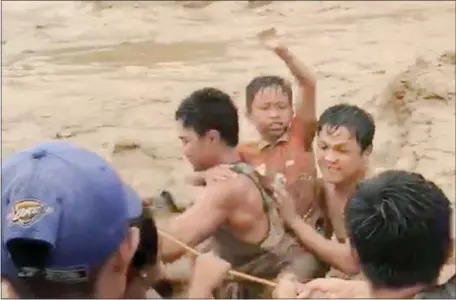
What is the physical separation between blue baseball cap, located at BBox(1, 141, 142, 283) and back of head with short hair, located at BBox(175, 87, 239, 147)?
58.7 inches

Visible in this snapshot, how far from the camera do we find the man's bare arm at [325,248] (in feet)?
9.99

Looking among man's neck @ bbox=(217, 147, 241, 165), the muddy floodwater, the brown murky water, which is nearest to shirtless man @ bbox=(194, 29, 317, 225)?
man's neck @ bbox=(217, 147, 241, 165)

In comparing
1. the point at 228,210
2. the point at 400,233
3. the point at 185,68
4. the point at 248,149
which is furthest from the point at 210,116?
the point at 185,68

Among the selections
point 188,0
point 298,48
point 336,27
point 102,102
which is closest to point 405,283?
point 102,102

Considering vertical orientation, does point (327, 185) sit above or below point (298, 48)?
above

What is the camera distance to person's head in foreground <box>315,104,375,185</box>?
128 inches

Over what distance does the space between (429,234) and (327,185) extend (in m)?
1.62

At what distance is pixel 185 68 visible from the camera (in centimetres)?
736

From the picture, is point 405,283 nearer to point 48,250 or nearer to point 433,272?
point 433,272

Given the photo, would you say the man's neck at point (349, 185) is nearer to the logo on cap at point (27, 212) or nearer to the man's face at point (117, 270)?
the man's face at point (117, 270)

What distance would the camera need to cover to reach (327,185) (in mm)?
3438

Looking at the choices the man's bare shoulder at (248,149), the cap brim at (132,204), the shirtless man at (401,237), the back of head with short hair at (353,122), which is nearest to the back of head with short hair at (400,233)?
the shirtless man at (401,237)

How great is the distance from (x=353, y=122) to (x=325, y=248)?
1.44 feet

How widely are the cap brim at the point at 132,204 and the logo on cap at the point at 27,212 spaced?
0.14m
